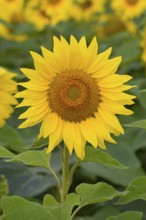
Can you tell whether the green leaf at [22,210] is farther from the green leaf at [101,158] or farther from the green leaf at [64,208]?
the green leaf at [101,158]

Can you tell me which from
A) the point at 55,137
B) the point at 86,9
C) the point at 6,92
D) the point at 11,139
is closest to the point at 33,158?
the point at 55,137

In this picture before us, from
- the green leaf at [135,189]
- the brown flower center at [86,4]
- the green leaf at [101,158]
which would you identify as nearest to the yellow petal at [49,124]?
the green leaf at [101,158]

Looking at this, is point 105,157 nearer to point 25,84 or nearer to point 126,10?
point 25,84

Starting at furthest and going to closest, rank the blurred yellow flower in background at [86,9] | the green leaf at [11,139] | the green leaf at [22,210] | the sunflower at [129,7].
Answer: the blurred yellow flower in background at [86,9] < the sunflower at [129,7] < the green leaf at [11,139] < the green leaf at [22,210]

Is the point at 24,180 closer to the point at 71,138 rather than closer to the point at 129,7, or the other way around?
the point at 71,138

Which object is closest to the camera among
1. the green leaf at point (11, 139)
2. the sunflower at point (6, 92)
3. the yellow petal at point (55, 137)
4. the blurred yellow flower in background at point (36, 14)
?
the yellow petal at point (55, 137)

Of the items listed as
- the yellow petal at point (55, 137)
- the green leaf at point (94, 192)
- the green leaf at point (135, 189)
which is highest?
the yellow petal at point (55, 137)

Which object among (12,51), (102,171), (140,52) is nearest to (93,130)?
(102,171)
